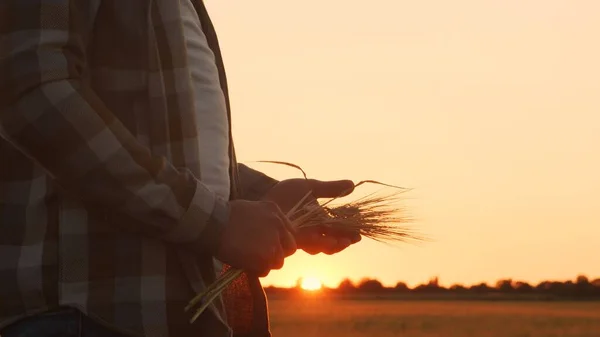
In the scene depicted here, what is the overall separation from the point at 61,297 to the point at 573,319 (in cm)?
3182

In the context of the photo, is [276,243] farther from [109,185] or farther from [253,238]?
[109,185]

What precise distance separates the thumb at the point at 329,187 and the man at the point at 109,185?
483mm

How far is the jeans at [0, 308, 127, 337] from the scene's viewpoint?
226 centimetres

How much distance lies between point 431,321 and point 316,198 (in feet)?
83.7

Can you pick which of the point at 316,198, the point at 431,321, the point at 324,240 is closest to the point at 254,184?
the point at 316,198

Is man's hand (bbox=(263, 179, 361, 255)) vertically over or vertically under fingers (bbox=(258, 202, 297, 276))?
over

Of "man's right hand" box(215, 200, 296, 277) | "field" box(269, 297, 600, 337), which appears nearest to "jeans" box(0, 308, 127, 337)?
"man's right hand" box(215, 200, 296, 277)

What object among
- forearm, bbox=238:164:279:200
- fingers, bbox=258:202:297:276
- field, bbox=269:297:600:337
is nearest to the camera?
fingers, bbox=258:202:297:276

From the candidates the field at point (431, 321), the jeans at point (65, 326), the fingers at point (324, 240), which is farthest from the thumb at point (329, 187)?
the field at point (431, 321)

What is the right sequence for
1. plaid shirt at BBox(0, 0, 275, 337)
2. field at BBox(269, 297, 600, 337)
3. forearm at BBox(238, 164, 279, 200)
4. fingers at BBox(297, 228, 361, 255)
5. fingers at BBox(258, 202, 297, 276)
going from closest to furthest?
plaid shirt at BBox(0, 0, 275, 337) → fingers at BBox(258, 202, 297, 276) → fingers at BBox(297, 228, 361, 255) → forearm at BBox(238, 164, 279, 200) → field at BBox(269, 297, 600, 337)

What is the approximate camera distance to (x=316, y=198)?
115 inches

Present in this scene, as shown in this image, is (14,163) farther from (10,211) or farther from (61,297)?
(61,297)

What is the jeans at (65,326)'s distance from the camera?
2256 mm

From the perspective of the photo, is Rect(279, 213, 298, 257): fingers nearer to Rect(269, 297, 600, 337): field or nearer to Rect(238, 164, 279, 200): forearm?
Rect(238, 164, 279, 200): forearm
